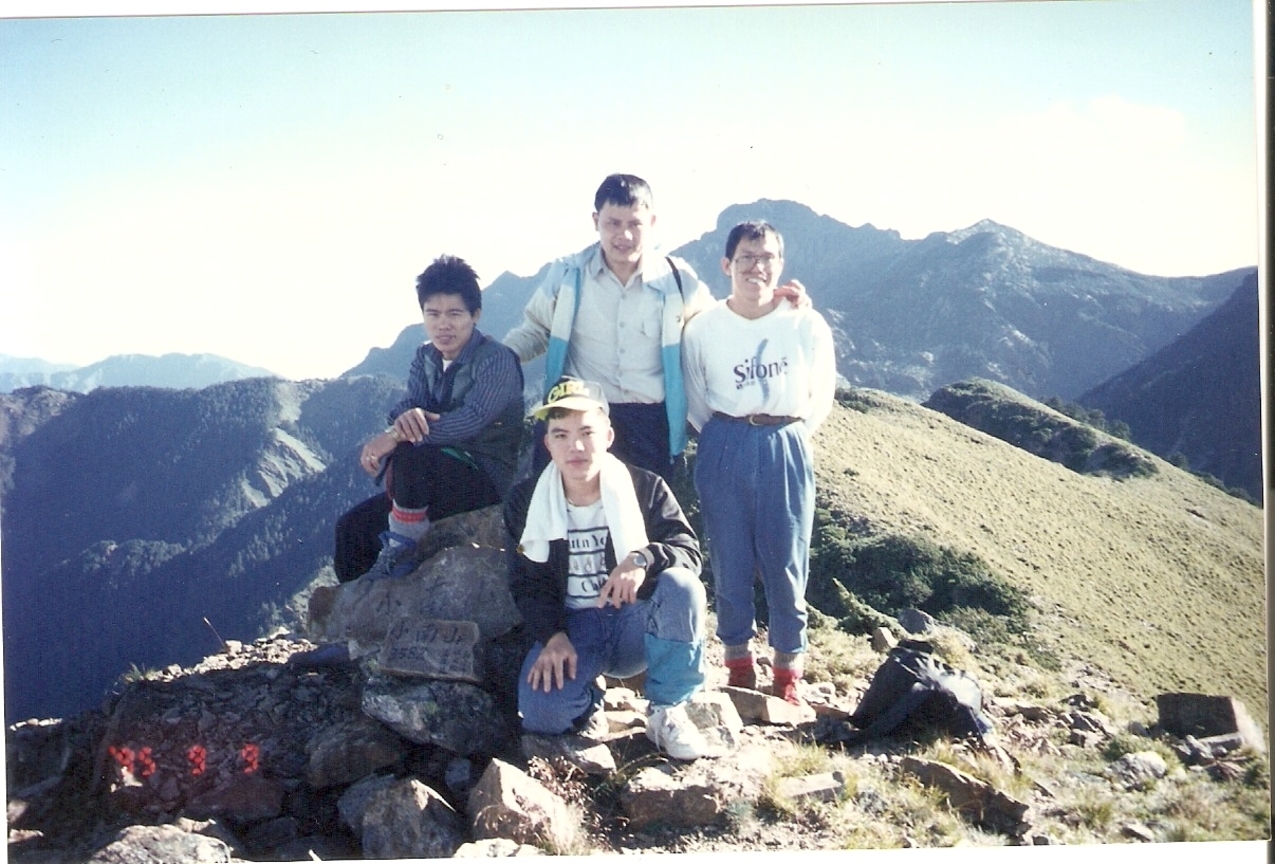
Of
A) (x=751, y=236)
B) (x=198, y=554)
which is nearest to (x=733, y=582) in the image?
(x=751, y=236)

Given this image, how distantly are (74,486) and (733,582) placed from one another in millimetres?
7675

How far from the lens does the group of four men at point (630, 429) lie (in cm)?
339

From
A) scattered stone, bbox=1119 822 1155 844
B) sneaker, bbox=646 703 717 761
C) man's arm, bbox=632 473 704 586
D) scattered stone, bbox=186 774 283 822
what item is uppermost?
man's arm, bbox=632 473 704 586

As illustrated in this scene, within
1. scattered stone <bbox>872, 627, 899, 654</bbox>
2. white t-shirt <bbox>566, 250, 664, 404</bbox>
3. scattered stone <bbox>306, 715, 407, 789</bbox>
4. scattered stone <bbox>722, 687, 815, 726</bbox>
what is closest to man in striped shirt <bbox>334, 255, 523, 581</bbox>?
white t-shirt <bbox>566, 250, 664, 404</bbox>

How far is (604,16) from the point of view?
4.13 metres

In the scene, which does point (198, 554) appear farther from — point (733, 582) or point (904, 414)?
point (904, 414)

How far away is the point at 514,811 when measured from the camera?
3.09 metres

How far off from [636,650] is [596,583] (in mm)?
312

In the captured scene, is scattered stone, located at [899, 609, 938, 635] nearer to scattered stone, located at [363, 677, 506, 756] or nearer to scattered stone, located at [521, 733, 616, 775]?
scattered stone, located at [521, 733, 616, 775]

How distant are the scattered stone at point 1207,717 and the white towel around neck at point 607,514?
9.72 ft

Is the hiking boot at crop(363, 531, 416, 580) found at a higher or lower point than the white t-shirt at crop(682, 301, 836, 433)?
lower

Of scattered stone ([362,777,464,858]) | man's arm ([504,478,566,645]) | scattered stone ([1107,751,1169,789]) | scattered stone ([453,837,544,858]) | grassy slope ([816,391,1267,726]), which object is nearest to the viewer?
scattered stone ([453,837,544,858])

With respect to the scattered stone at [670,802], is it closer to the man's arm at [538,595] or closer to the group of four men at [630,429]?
the group of four men at [630,429]

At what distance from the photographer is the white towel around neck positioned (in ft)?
10.8
